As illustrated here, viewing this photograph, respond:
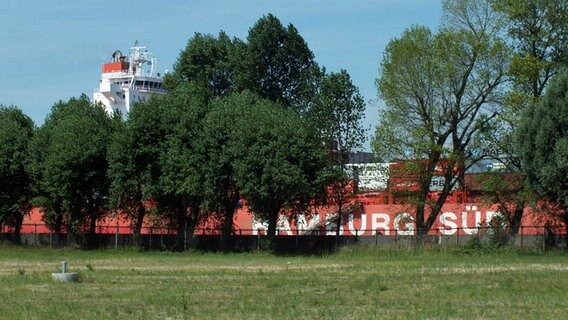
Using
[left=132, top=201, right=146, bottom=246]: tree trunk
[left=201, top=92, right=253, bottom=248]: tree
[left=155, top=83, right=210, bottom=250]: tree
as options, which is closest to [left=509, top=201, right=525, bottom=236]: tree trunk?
[left=201, top=92, right=253, bottom=248]: tree

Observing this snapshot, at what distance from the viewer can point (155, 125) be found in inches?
2734

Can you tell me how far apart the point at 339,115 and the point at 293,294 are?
157 ft

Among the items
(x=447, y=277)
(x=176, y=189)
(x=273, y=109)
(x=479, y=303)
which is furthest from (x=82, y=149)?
(x=479, y=303)

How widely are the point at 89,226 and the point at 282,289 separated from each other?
4885 centimetres

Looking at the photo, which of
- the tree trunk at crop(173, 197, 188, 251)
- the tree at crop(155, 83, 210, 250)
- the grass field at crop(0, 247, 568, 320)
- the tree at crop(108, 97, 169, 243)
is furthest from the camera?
the tree trunk at crop(173, 197, 188, 251)

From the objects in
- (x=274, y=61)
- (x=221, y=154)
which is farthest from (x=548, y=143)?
(x=274, y=61)

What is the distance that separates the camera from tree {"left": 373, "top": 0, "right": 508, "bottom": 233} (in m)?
63.3

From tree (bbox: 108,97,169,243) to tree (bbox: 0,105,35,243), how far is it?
10.9 m

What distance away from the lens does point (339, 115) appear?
74.9 metres

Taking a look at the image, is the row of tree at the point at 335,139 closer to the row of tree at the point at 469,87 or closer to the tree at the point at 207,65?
the row of tree at the point at 469,87

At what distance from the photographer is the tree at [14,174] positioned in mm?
76375

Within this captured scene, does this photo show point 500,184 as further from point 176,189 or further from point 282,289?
point 282,289

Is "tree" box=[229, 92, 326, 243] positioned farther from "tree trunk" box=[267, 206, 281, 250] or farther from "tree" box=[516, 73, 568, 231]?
"tree" box=[516, 73, 568, 231]

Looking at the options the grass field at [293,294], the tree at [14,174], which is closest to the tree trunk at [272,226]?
the tree at [14,174]
